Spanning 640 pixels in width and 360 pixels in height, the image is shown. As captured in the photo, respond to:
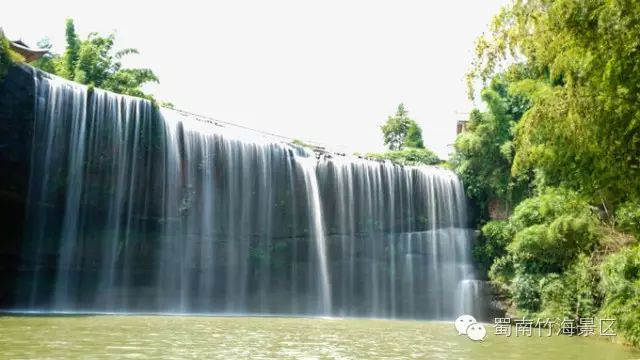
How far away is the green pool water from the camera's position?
8.42 metres

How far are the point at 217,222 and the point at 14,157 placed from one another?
7083 mm

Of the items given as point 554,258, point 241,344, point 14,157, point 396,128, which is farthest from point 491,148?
point 396,128

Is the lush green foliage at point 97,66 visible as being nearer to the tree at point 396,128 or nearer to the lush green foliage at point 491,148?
the lush green foliage at point 491,148

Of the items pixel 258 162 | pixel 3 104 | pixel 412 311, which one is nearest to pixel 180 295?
pixel 258 162

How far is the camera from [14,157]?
63.3 feet

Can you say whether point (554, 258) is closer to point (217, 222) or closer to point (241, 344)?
point (217, 222)

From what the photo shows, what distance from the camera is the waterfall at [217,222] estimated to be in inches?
781

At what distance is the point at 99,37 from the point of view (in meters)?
36.0

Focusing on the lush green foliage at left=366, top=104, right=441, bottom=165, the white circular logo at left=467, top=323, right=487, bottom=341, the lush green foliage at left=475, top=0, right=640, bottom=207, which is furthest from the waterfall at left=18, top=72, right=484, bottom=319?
the lush green foliage at left=475, top=0, right=640, bottom=207

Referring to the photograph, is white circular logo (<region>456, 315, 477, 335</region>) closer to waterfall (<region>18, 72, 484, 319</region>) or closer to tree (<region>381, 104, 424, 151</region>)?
waterfall (<region>18, 72, 484, 319</region>)

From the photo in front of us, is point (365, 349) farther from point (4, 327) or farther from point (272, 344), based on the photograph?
point (4, 327)

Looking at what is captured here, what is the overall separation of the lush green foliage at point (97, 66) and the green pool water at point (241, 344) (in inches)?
894

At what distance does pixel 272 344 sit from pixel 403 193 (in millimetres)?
18783

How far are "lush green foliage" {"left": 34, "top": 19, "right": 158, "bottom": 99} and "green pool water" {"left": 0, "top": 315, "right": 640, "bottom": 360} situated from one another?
22.7 metres
